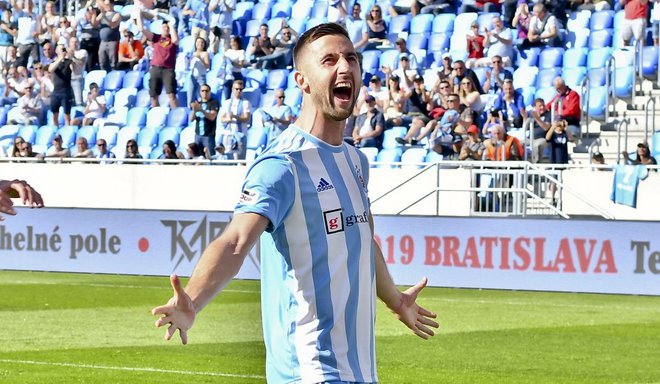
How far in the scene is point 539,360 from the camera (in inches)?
441

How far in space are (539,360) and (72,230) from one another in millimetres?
8973

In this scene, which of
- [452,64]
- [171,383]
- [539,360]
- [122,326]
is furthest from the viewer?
[452,64]

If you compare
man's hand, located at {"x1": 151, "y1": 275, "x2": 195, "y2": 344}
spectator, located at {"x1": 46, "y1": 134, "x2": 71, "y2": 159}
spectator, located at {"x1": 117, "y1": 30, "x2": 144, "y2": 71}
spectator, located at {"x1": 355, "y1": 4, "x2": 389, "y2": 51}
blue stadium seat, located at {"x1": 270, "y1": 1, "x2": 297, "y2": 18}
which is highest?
blue stadium seat, located at {"x1": 270, "y1": 1, "x2": 297, "y2": 18}

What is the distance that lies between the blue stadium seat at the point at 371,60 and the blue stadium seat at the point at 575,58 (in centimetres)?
337

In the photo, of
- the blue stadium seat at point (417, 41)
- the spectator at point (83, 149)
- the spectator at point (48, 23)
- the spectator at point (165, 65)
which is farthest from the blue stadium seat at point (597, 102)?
the spectator at point (48, 23)

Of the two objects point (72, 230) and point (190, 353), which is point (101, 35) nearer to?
point (72, 230)

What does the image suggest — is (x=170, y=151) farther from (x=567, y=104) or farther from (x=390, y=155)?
(x=567, y=104)

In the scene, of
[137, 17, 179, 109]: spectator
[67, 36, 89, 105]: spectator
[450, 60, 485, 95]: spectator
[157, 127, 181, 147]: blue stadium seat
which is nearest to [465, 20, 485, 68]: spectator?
[450, 60, 485, 95]: spectator

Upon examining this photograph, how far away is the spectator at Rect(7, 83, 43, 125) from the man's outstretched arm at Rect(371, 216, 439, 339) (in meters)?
23.0

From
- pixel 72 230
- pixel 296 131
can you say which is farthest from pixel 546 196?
pixel 296 131

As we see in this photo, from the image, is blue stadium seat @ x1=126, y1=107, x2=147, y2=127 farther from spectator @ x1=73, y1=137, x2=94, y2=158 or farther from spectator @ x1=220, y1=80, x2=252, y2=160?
spectator @ x1=220, y1=80, x2=252, y2=160

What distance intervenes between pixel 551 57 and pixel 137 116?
8325 millimetres

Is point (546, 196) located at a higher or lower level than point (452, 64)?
lower

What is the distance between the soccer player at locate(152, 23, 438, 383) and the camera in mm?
4141
